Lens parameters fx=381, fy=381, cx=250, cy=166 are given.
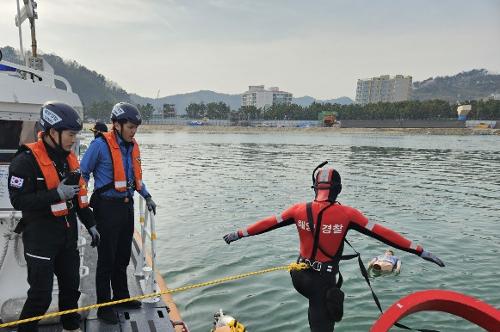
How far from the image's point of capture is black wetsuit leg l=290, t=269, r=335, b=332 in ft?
13.6

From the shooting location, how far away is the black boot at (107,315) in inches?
172

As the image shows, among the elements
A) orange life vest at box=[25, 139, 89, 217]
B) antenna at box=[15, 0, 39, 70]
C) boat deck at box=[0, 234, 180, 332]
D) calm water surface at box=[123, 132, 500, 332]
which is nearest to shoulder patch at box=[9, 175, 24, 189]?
orange life vest at box=[25, 139, 89, 217]

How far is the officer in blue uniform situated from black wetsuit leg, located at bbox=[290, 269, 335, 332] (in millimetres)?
2115

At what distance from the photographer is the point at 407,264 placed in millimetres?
9492

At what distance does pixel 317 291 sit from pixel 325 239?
1.98 feet

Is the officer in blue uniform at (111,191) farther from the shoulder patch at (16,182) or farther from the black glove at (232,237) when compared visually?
the black glove at (232,237)

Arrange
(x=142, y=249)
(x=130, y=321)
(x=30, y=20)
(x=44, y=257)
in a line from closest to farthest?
(x=44, y=257) → (x=130, y=321) → (x=142, y=249) → (x=30, y=20)

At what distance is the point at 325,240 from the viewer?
4.09m

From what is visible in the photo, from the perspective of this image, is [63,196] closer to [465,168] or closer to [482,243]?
[482,243]

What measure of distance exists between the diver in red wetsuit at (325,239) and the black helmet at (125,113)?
2031 mm

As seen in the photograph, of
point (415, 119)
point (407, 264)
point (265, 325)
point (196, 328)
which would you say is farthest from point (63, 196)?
point (415, 119)

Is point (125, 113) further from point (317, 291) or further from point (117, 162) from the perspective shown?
point (317, 291)

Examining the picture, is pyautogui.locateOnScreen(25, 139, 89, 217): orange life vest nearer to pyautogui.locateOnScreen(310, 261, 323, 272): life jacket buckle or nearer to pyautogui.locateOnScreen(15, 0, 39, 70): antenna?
pyautogui.locateOnScreen(310, 261, 323, 272): life jacket buckle

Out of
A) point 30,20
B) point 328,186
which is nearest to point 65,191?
point 328,186
